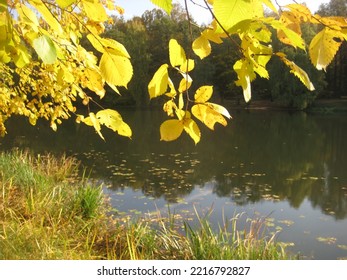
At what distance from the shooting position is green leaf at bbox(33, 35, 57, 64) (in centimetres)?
59

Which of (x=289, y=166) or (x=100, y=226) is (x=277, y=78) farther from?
(x=100, y=226)

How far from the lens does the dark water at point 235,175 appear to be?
6.11 meters

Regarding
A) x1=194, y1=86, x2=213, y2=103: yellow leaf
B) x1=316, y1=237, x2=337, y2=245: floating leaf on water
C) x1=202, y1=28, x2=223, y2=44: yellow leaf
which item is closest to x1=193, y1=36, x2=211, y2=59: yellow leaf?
x1=202, y1=28, x2=223, y2=44: yellow leaf

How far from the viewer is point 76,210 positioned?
4.27 metres

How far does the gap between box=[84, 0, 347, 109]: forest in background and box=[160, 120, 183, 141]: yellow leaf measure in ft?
89.3

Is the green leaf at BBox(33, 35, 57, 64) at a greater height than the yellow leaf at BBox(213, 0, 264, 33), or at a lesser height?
lesser

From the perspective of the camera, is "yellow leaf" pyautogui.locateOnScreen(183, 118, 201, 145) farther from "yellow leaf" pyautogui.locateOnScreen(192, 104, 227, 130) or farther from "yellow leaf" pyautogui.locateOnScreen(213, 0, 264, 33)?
"yellow leaf" pyautogui.locateOnScreen(213, 0, 264, 33)

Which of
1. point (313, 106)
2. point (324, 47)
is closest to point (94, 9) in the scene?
point (324, 47)

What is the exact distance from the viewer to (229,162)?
10.8 metres

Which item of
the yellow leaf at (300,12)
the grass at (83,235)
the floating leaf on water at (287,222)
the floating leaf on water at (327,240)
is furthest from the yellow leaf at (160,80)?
the floating leaf on water at (287,222)

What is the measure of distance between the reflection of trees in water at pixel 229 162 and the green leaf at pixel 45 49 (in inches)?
257

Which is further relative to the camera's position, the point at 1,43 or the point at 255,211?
the point at 255,211
